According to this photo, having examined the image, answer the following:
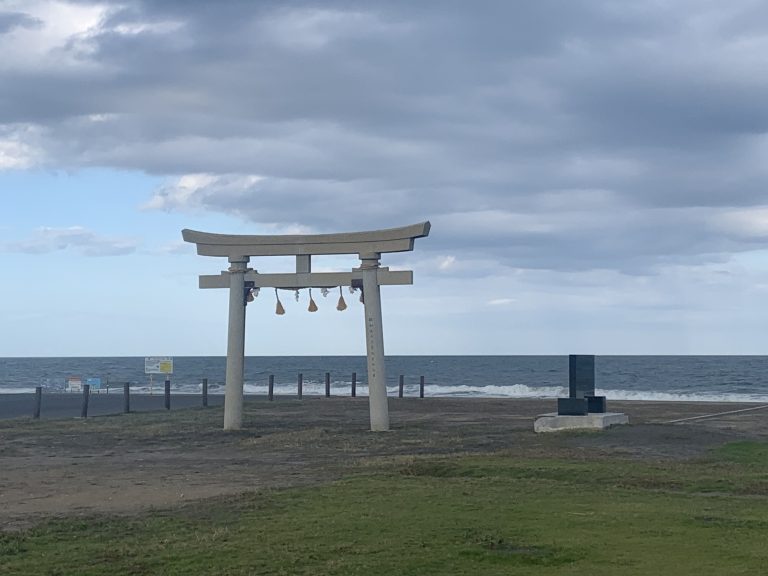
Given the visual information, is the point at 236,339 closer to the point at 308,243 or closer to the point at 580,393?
the point at 308,243

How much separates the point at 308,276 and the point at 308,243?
2.69 ft

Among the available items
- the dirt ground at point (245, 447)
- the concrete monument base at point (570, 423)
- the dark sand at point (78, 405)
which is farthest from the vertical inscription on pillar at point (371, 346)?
the dark sand at point (78, 405)

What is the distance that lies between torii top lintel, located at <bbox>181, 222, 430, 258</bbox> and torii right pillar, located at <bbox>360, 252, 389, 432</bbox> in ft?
1.21

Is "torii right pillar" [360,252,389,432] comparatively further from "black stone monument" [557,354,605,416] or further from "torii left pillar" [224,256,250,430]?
"black stone monument" [557,354,605,416]

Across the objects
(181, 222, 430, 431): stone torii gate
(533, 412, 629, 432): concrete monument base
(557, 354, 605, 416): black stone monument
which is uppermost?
(181, 222, 430, 431): stone torii gate

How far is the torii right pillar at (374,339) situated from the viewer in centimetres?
2492

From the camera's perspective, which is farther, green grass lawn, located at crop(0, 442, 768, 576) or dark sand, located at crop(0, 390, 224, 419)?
dark sand, located at crop(0, 390, 224, 419)

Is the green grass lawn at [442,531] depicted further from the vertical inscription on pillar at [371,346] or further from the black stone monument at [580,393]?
the vertical inscription on pillar at [371,346]

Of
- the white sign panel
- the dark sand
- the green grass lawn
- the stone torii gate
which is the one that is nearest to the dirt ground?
the stone torii gate

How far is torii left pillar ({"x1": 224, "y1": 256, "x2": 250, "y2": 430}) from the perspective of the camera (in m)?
26.1

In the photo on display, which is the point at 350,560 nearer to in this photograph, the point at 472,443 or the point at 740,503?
the point at 740,503

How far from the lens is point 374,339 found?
985 inches

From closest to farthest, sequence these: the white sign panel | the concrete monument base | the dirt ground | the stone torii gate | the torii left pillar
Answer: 1. the dirt ground
2. the concrete monument base
3. the stone torii gate
4. the torii left pillar
5. the white sign panel

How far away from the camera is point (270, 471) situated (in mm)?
17438
